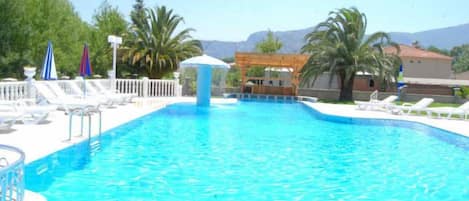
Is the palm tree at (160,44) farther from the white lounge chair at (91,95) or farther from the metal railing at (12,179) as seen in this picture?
the metal railing at (12,179)

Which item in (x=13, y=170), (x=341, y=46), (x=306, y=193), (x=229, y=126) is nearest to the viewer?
(x=13, y=170)

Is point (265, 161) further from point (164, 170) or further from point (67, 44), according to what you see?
point (67, 44)

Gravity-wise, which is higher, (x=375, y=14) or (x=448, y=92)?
(x=375, y=14)

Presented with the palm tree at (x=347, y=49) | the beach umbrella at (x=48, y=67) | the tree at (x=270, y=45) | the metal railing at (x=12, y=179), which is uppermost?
the tree at (x=270, y=45)

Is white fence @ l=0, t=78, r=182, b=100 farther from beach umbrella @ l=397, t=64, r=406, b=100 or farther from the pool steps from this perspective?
beach umbrella @ l=397, t=64, r=406, b=100

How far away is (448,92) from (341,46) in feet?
40.0

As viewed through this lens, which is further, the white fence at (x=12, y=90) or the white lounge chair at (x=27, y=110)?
the white fence at (x=12, y=90)

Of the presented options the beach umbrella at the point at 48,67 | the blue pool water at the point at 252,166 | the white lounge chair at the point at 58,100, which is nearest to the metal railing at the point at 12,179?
the blue pool water at the point at 252,166

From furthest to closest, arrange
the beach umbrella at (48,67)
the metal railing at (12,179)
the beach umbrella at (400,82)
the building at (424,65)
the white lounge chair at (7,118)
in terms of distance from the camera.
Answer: the building at (424,65)
the beach umbrella at (400,82)
the beach umbrella at (48,67)
the white lounge chair at (7,118)
the metal railing at (12,179)

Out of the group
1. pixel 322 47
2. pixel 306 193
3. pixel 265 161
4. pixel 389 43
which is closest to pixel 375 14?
pixel 389 43

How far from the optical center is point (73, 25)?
26422mm

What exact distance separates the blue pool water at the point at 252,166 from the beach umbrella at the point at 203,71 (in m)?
6.80

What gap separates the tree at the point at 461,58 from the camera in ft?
276

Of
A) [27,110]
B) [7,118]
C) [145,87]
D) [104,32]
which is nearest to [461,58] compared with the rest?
[104,32]
